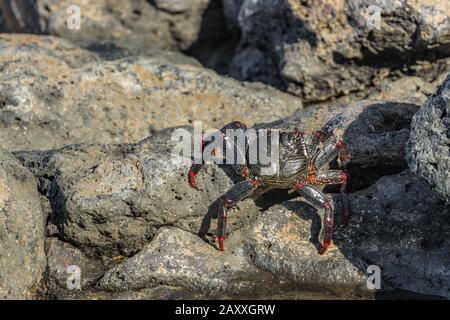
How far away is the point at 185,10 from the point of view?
381 inches

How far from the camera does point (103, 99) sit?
7922 millimetres

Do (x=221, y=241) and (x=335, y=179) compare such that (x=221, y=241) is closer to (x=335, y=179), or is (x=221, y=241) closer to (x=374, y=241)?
(x=335, y=179)

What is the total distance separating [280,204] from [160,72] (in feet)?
7.38

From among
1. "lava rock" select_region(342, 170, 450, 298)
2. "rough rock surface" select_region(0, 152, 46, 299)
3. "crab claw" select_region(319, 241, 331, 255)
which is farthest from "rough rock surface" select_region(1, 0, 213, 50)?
"crab claw" select_region(319, 241, 331, 255)

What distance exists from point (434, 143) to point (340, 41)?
8.50 feet

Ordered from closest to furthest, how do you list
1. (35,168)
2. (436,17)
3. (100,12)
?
(35,168)
(436,17)
(100,12)

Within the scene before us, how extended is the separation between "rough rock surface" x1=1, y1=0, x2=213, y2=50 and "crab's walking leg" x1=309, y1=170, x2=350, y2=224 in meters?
3.71

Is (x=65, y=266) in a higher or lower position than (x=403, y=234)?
lower

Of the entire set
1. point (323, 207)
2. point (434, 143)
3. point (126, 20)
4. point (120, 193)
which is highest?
point (126, 20)

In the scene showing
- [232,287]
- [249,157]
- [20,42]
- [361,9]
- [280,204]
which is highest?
[361,9]

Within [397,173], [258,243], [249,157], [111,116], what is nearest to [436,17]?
[397,173]

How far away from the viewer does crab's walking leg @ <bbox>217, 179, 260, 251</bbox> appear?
6461 millimetres

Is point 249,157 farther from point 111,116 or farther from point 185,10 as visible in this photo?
point 185,10

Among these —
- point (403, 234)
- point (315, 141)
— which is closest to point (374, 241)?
point (403, 234)
